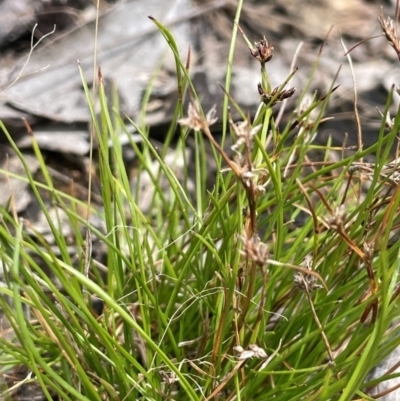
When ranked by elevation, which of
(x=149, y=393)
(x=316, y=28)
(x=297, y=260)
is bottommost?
(x=149, y=393)

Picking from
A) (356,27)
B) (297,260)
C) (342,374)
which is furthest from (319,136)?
(342,374)

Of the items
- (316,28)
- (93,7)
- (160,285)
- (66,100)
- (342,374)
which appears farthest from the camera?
(316,28)

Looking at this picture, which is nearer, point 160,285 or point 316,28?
point 160,285

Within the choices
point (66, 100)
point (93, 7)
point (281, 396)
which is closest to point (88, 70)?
point (66, 100)

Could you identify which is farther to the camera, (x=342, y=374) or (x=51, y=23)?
(x=51, y=23)

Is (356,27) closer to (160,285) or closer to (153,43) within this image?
(153,43)

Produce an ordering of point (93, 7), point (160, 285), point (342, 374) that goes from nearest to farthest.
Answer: point (342, 374), point (160, 285), point (93, 7)

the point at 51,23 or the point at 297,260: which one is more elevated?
the point at 51,23

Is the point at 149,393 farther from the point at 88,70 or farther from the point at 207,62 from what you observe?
the point at 207,62

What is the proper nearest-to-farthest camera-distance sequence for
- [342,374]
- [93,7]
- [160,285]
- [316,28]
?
[342,374] → [160,285] → [93,7] → [316,28]
